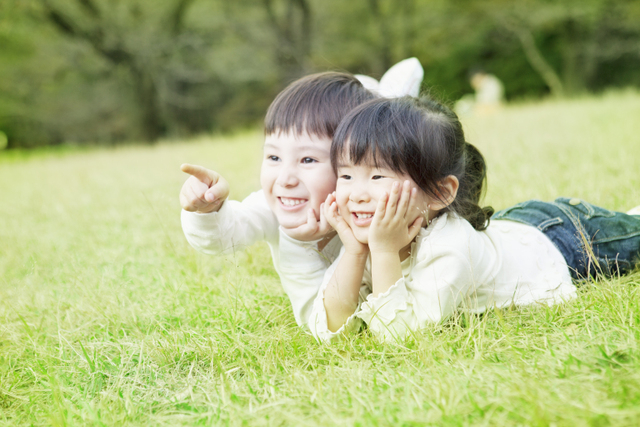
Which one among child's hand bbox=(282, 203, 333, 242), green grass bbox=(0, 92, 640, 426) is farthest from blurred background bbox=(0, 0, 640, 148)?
child's hand bbox=(282, 203, 333, 242)

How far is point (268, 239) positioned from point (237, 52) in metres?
11.8

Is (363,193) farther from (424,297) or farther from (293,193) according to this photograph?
(424,297)

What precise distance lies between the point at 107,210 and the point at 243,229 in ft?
8.76

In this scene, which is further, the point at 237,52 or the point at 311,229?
the point at 237,52

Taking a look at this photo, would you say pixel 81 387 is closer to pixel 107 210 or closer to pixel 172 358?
pixel 172 358

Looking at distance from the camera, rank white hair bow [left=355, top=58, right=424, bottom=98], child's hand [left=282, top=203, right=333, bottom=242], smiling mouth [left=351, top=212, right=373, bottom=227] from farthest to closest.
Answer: white hair bow [left=355, top=58, right=424, bottom=98] → child's hand [left=282, top=203, right=333, bottom=242] → smiling mouth [left=351, top=212, right=373, bottom=227]

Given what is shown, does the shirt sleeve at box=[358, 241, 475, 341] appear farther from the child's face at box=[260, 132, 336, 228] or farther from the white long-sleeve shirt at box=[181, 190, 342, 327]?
the child's face at box=[260, 132, 336, 228]

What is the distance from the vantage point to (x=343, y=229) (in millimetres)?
1703

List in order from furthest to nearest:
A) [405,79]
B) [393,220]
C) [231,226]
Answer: [405,79] < [231,226] < [393,220]

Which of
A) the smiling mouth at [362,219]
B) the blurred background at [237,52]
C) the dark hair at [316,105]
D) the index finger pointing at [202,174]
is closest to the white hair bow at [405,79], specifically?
the dark hair at [316,105]

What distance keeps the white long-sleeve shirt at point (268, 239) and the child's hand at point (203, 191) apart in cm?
8

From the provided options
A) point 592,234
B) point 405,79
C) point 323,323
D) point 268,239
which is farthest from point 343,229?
point 405,79

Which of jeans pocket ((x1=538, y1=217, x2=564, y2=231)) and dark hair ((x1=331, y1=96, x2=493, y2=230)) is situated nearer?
dark hair ((x1=331, y1=96, x2=493, y2=230))

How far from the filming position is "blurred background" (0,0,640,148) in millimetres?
11398
